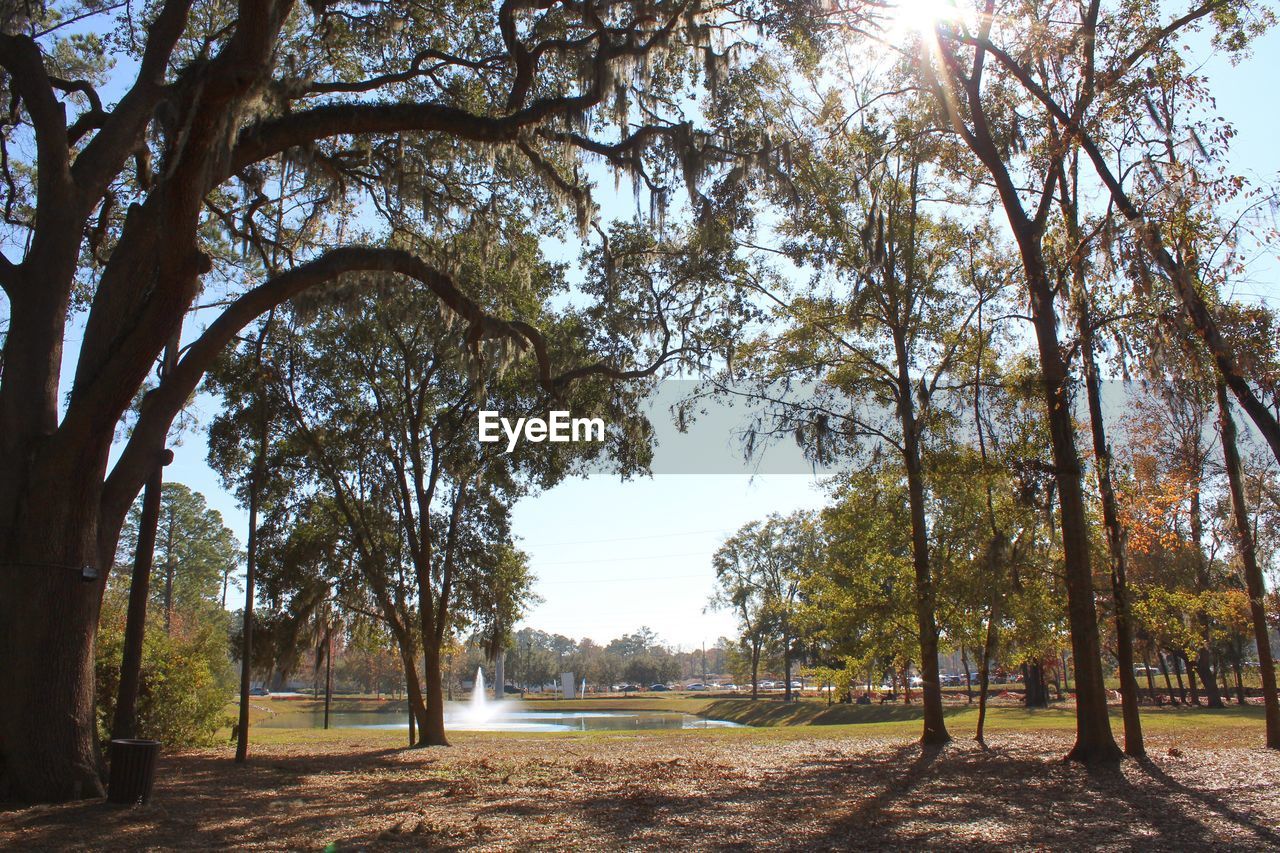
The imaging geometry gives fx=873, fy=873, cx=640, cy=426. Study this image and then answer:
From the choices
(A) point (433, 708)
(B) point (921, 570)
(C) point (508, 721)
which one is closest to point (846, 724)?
(C) point (508, 721)

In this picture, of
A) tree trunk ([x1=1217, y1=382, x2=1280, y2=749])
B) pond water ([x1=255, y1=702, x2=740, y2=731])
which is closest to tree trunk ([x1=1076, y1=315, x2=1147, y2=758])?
tree trunk ([x1=1217, y1=382, x2=1280, y2=749])

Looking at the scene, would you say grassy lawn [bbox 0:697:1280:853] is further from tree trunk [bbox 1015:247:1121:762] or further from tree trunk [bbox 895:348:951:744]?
tree trunk [bbox 895:348:951:744]

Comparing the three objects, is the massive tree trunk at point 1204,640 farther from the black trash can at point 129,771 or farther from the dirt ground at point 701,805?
the black trash can at point 129,771

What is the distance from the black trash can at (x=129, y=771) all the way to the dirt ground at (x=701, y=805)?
0.77 feet

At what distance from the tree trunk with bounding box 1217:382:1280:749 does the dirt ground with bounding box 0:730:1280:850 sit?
40.2 inches

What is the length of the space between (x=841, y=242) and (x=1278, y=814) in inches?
467

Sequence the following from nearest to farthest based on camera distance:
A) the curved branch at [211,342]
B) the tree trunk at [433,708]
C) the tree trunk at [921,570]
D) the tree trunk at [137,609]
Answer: the curved branch at [211,342] < the tree trunk at [137,609] < the tree trunk at [921,570] < the tree trunk at [433,708]

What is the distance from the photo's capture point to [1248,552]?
537 inches

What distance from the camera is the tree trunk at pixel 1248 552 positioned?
43.2ft

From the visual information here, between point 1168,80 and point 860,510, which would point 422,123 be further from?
point 860,510

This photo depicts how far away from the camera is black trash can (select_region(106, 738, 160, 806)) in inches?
320

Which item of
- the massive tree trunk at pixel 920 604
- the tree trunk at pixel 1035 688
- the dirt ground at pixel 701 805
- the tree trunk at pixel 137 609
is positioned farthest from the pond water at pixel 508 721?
the tree trunk at pixel 137 609

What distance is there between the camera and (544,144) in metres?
13.2

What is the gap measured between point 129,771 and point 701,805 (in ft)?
17.8
